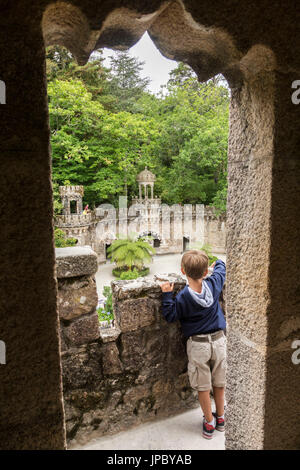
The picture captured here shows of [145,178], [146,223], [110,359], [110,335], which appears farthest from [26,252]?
[145,178]

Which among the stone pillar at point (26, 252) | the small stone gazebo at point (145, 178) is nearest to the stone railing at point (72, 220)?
the small stone gazebo at point (145, 178)

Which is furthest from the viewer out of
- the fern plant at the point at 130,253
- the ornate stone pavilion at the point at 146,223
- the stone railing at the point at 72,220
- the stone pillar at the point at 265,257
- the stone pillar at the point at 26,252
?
the ornate stone pavilion at the point at 146,223

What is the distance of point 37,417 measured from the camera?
3.56 ft

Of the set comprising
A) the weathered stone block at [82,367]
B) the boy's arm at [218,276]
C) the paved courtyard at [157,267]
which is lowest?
the paved courtyard at [157,267]

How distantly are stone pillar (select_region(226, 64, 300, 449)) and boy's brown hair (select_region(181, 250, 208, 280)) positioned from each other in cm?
72

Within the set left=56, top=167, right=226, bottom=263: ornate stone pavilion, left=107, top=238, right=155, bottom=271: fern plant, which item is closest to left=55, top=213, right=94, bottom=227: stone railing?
left=56, top=167, right=226, bottom=263: ornate stone pavilion

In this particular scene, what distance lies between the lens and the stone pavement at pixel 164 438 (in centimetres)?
231

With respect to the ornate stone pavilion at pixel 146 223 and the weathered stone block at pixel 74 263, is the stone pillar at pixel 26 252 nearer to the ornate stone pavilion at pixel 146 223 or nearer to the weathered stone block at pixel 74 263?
the weathered stone block at pixel 74 263

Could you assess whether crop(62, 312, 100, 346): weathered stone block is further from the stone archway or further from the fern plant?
the fern plant

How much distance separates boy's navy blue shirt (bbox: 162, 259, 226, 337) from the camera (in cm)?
231

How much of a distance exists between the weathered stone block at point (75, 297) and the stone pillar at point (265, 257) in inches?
45.4

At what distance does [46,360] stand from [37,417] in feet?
0.67

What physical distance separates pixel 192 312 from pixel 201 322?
0.38 feet

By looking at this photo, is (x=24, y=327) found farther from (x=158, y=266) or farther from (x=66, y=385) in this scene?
(x=158, y=266)
